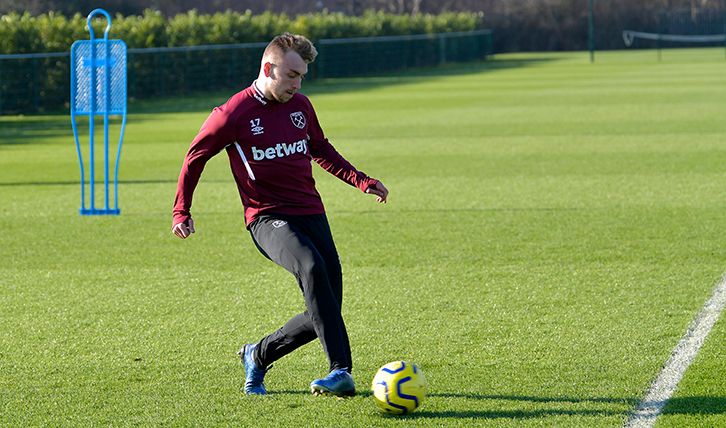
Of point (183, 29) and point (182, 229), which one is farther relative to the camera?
point (183, 29)

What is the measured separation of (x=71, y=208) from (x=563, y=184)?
20.1ft

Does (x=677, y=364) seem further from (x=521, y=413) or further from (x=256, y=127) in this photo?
(x=256, y=127)

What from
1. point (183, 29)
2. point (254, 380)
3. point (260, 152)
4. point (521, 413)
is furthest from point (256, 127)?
point (183, 29)

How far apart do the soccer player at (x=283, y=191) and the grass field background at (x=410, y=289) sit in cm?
30

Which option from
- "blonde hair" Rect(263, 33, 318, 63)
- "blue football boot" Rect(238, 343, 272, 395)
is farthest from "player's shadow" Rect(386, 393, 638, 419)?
"blonde hair" Rect(263, 33, 318, 63)

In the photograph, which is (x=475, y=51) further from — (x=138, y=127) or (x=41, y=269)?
(x=41, y=269)

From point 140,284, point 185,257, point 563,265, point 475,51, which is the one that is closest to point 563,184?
point 563,265

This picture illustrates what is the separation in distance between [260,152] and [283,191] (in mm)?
236

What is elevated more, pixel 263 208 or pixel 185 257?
pixel 263 208

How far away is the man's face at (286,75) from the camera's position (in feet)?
14.4

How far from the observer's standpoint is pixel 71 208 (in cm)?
1095

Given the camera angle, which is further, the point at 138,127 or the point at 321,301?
the point at 138,127

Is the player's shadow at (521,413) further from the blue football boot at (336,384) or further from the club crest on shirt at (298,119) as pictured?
the club crest on shirt at (298,119)

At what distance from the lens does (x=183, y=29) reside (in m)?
32.5
